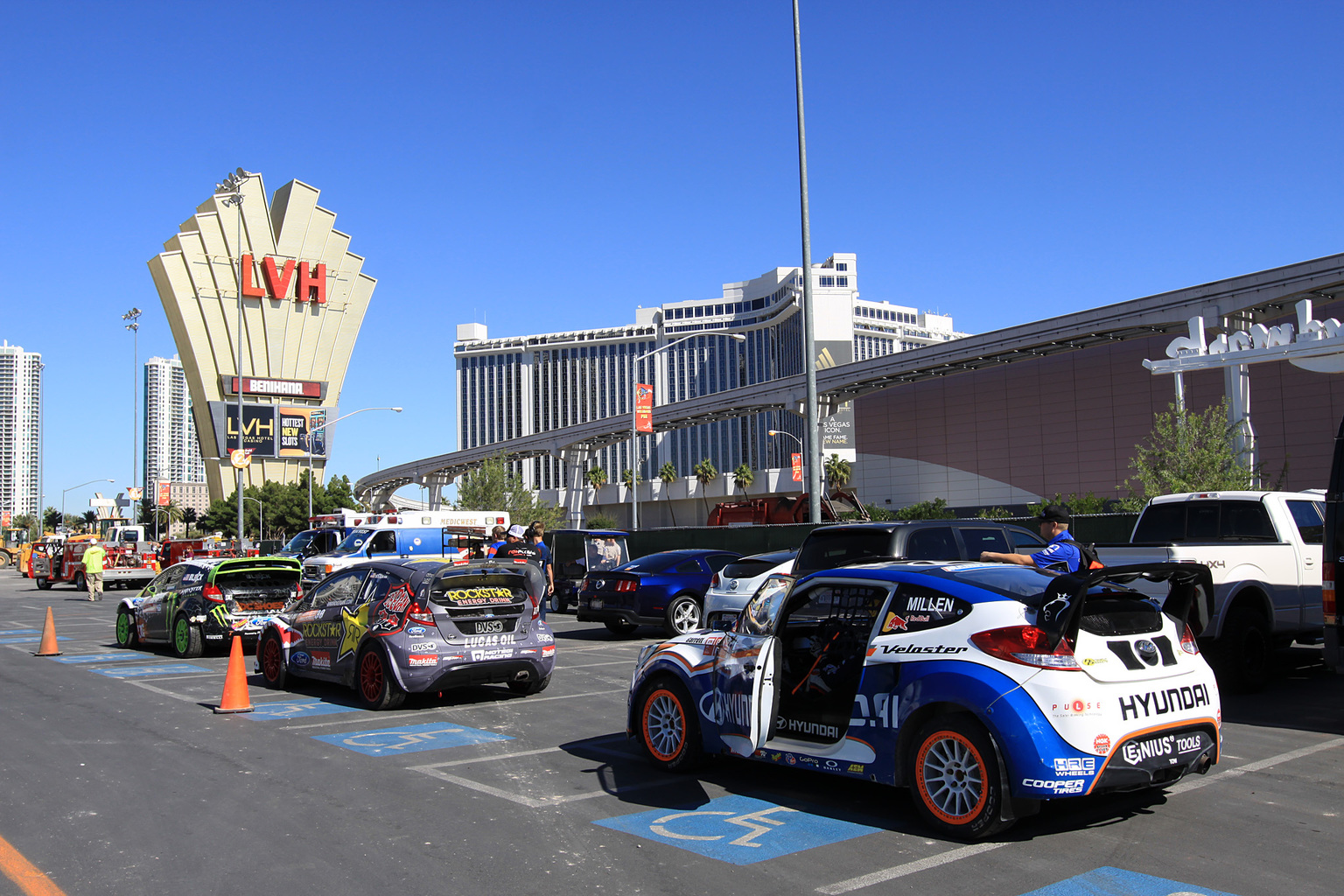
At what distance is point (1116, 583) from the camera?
6.06m

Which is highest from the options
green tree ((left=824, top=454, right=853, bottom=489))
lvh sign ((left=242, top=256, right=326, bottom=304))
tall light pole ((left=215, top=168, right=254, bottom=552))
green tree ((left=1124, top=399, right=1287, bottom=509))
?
lvh sign ((left=242, top=256, right=326, bottom=304))

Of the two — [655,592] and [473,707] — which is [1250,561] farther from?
[655,592]

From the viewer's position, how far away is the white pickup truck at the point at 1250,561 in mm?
10469

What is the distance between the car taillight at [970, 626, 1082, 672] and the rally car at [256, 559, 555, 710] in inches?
239

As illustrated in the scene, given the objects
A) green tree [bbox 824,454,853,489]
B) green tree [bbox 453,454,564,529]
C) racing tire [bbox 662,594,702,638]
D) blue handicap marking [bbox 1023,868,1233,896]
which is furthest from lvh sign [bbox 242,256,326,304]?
blue handicap marking [bbox 1023,868,1233,896]

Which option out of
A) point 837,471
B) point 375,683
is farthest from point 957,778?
point 837,471

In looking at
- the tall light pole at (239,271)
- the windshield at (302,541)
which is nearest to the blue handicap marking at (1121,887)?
the windshield at (302,541)

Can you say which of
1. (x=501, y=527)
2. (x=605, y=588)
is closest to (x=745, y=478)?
(x=501, y=527)

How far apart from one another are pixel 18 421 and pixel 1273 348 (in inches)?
7860

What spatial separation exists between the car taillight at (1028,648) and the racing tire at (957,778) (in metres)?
0.40

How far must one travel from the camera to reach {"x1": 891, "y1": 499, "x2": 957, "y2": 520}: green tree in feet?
183

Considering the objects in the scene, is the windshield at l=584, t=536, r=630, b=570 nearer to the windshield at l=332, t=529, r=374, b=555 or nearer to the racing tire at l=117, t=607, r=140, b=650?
the windshield at l=332, t=529, r=374, b=555

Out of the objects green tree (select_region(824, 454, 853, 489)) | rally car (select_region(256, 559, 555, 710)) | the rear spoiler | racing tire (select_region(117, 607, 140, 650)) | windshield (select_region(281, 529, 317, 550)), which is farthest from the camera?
green tree (select_region(824, 454, 853, 489))

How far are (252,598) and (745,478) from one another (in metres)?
80.3
